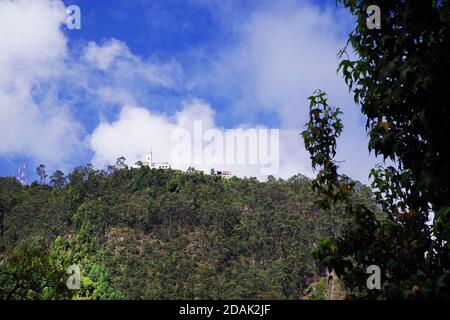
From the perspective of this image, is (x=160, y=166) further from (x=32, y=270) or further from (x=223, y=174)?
(x=32, y=270)

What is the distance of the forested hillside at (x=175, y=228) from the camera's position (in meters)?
62.3

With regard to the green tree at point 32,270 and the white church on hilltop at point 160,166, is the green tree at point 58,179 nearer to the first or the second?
the white church on hilltop at point 160,166

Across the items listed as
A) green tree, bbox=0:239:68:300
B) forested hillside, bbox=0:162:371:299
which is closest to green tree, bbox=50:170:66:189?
forested hillside, bbox=0:162:371:299

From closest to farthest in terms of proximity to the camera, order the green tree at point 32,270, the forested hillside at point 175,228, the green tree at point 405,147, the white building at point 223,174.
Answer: the green tree at point 405,147, the green tree at point 32,270, the forested hillside at point 175,228, the white building at point 223,174

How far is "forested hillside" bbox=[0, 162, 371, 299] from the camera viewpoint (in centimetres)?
6228

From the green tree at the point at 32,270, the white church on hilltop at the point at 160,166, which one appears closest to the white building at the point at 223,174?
the white church on hilltop at the point at 160,166

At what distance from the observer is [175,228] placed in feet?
249

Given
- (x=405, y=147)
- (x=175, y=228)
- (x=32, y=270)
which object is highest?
(x=405, y=147)

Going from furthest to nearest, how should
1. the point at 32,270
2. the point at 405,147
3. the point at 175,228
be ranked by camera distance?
the point at 175,228, the point at 32,270, the point at 405,147

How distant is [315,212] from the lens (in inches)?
2840

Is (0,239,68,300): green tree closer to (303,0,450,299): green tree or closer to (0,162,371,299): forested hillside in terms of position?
(303,0,450,299): green tree

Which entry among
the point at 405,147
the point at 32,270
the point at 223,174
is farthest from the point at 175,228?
the point at 405,147
